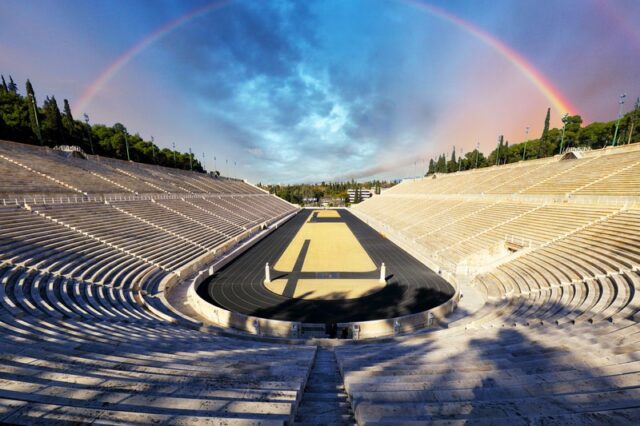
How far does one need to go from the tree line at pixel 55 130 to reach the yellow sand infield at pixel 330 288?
52.5 m

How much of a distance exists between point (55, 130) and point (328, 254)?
57427mm

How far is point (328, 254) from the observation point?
2492cm

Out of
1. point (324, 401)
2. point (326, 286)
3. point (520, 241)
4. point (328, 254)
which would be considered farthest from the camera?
point (328, 254)

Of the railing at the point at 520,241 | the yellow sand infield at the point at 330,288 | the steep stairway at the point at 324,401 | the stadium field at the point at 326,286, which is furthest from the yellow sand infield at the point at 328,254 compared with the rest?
the steep stairway at the point at 324,401

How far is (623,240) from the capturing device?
1298cm

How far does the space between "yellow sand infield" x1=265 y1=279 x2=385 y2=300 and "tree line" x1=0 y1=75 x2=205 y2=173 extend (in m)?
52.5

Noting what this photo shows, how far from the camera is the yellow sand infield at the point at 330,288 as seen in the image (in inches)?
598

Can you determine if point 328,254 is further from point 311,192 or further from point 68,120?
point 311,192

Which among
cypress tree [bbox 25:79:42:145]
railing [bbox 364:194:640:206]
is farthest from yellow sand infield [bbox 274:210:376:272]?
cypress tree [bbox 25:79:42:145]

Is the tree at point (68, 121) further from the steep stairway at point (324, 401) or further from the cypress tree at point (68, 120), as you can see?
the steep stairway at point (324, 401)

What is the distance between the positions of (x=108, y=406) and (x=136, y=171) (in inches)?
1979

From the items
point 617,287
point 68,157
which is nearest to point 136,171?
point 68,157

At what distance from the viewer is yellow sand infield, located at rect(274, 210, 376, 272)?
67.5ft

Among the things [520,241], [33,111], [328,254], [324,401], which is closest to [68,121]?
[33,111]
